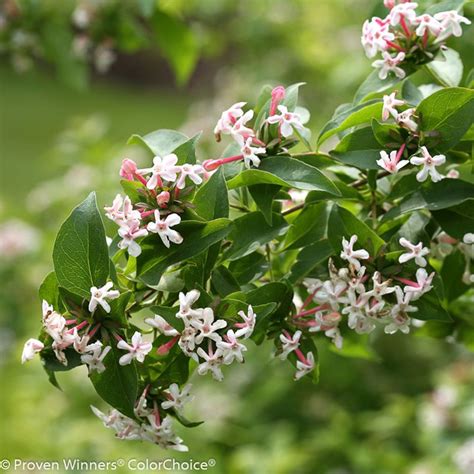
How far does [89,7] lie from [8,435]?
1.62 metres

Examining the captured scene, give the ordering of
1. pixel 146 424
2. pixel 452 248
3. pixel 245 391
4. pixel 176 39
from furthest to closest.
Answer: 1. pixel 245 391
2. pixel 176 39
3. pixel 452 248
4. pixel 146 424

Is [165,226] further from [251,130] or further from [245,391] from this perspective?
[245,391]

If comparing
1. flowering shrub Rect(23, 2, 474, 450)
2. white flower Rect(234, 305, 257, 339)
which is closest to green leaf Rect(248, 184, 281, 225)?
flowering shrub Rect(23, 2, 474, 450)

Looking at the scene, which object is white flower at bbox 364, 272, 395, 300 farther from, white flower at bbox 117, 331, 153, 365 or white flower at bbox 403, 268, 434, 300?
white flower at bbox 117, 331, 153, 365

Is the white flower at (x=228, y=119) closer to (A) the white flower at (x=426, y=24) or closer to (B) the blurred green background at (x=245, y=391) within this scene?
(A) the white flower at (x=426, y=24)

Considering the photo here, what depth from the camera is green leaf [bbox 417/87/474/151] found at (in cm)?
79

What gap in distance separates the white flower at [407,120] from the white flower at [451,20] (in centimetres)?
12

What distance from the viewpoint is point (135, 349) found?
744 mm

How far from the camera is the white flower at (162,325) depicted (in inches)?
29.5

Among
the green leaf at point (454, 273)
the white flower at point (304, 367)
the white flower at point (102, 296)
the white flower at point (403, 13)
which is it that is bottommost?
the green leaf at point (454, 273)

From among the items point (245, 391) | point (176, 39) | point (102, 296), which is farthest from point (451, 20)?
point (245, 391)

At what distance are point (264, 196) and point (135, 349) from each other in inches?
7.6

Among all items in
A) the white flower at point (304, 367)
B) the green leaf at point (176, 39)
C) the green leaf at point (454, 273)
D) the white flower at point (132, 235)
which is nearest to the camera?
the white flower at point (132, 235)

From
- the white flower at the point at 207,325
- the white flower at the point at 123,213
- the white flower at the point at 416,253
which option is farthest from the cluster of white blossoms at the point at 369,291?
the white flower at the point at 123,213
